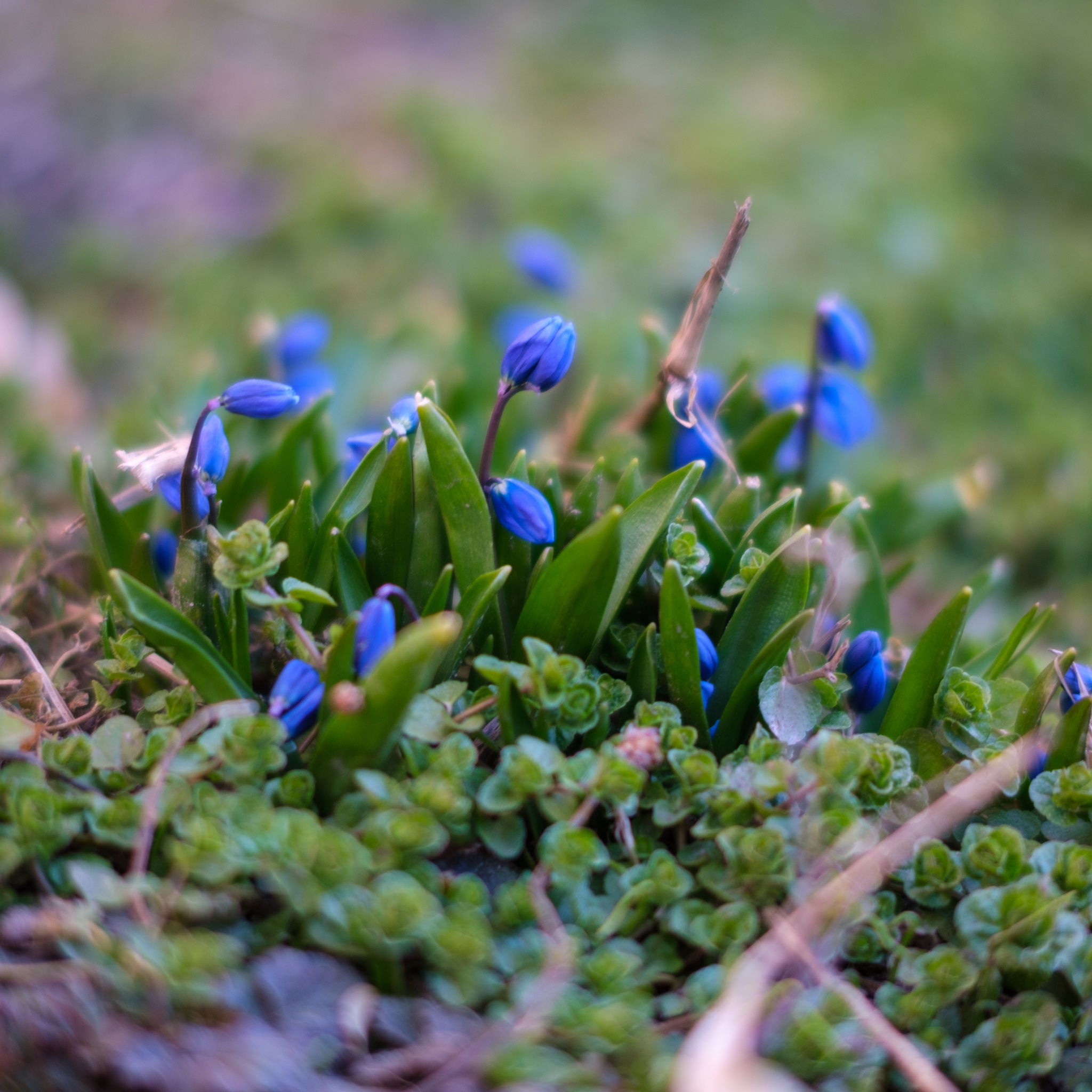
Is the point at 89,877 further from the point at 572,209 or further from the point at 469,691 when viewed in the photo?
the point at 572,209

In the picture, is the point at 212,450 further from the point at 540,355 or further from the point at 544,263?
the point at 544,263

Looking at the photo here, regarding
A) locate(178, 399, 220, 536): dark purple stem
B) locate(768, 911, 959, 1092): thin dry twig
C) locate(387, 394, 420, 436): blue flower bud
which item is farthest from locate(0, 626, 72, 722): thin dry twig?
locate(768, 911, 959, 1092): thin dry twig

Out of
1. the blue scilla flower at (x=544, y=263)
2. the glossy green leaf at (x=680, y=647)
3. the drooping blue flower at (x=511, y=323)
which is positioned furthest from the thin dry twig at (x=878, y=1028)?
the blue scilla flower at (x=544, y=263)

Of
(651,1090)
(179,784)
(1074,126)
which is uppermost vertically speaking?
(1074,126)

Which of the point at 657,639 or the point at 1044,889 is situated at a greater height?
the point at 657,639

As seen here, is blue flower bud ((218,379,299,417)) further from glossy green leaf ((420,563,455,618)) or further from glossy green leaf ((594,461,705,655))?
glossy green leaf ((594,461,705,655))

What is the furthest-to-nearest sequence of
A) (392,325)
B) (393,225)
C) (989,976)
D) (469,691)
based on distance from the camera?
(393,225)
(392,325)
(469,691)
(989,976)

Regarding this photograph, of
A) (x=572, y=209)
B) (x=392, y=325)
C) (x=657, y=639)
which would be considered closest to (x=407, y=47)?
(x=572, y=209)

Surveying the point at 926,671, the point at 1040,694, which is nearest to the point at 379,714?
the point at 926,671
